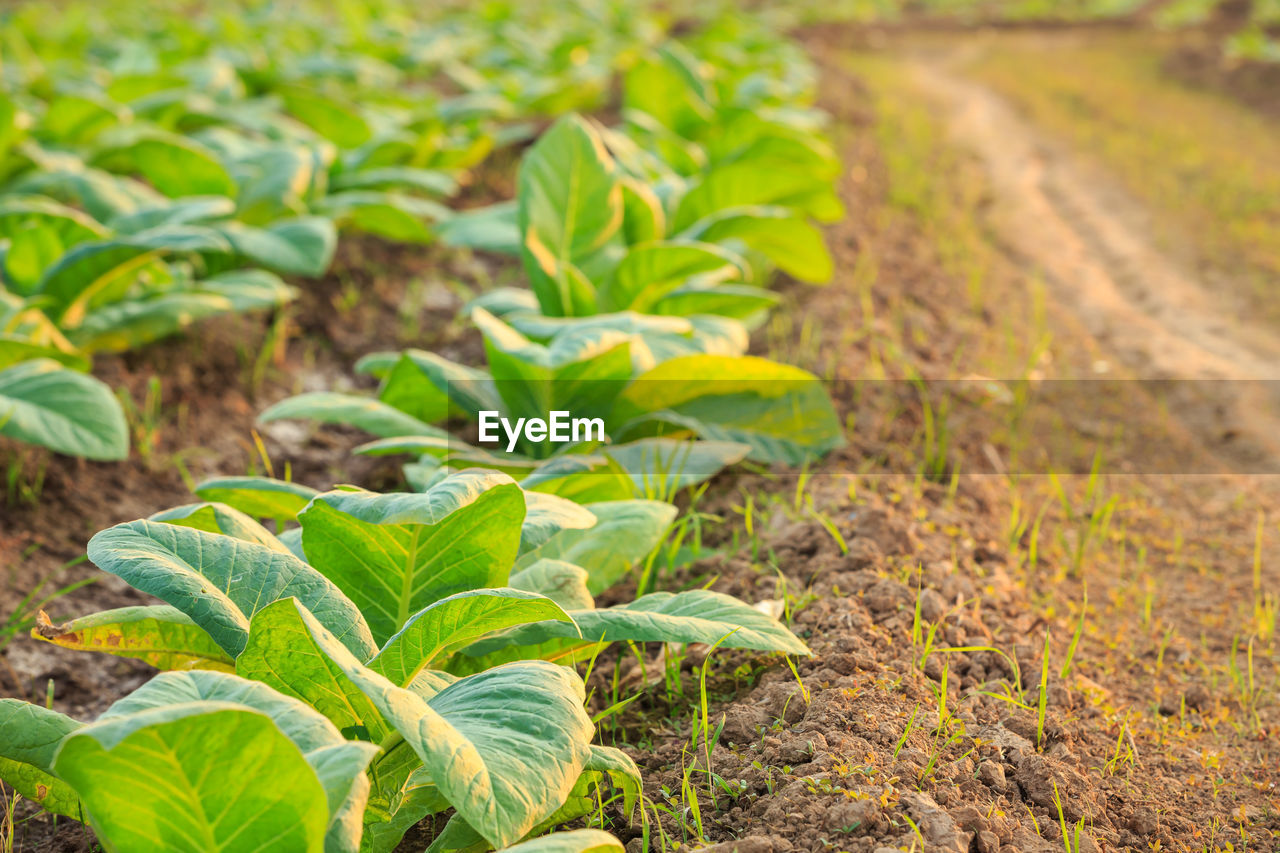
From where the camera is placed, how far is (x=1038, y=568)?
203cm

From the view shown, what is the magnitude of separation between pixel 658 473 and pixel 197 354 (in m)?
1.59

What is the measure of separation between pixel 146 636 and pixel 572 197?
1575 mm

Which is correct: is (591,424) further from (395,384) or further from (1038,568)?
(1038,568)

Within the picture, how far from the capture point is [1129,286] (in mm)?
4070

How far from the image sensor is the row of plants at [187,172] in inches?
91.0

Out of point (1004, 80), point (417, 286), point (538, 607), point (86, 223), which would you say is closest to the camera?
point (538, 607)

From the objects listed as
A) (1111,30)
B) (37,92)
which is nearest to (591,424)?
(37,92)

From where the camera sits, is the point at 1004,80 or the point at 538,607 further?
the point at 1004,80

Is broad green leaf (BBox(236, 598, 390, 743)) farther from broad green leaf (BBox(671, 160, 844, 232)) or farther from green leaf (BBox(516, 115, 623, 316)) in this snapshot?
broad green leaf (BBox(671, 160, 844, 232))

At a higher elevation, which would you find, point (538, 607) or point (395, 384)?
point (538, 607)

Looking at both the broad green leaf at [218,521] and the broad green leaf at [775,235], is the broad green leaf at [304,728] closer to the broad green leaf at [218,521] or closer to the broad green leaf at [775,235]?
the broad green leaf at [218,521]

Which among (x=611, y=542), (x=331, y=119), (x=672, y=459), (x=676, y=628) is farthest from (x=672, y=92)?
(x=676, y=628)

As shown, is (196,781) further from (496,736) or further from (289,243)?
(289,243)

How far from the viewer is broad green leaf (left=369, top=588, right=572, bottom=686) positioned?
113cm
